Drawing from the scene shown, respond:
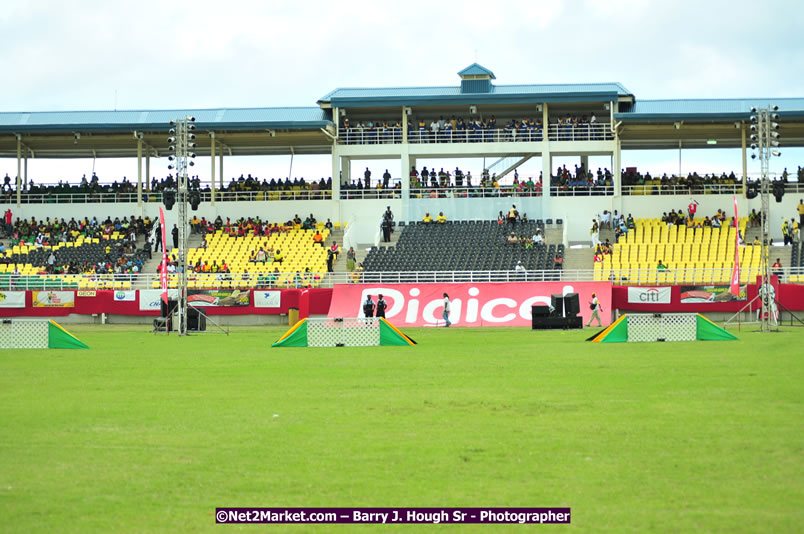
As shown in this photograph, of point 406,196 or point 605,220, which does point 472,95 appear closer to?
point 406,196

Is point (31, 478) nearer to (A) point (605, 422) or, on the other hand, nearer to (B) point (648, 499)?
(B) point (648, 499)

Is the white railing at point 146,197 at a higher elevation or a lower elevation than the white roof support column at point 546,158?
lower

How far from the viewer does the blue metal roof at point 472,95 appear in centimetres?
5375

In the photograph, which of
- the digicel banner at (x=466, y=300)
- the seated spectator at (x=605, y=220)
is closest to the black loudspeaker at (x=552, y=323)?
the digicel banner at (x=466, y=300)

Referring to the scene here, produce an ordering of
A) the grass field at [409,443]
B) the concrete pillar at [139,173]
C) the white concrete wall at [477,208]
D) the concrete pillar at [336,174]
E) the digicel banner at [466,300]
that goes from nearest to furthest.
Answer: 1. the grass field at [409,443]
2. the digicel banner at [466,300]
3. the white concrete wall at [477,208]
4. the concrete pillar at [336,174]
5. the concrete pillar at [139,173]

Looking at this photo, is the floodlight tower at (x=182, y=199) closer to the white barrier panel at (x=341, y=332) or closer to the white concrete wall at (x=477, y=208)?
the white barrier panel at (x=341, y=332)

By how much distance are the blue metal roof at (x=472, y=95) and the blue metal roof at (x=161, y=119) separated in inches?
89.8

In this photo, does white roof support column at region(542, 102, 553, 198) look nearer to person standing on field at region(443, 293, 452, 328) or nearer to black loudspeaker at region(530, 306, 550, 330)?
person standing on field at region(443, 293, 452, 328)

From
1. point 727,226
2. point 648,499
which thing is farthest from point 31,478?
point 727,226

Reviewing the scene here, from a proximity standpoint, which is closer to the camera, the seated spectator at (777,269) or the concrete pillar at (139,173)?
the seated spectator at (777,269)

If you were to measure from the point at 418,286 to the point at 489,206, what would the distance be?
12838mm

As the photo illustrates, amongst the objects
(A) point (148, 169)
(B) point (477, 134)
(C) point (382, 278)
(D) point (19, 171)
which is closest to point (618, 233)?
(B) point (477, 134)

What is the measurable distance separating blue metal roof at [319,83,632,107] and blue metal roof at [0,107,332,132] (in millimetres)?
2281

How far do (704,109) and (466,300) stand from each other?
836 inches
